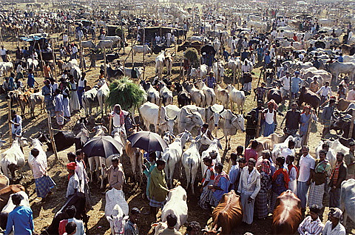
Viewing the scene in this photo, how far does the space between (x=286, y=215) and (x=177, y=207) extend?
1.98 metres

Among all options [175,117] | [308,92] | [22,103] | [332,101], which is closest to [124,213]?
[175,117]

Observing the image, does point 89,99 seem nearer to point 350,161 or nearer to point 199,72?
point 199,72

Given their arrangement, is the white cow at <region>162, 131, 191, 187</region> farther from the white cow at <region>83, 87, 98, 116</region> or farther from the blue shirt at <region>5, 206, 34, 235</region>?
the white cow at <region>83, 87, 98, 116</region>

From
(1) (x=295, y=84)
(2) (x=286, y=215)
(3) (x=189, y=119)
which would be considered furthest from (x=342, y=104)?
(2) (x=286, y=215)

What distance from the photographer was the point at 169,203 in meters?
6.34

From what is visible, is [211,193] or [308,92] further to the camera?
[308,92]

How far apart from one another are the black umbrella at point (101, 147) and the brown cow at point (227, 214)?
2.65 m

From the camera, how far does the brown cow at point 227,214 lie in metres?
5.88

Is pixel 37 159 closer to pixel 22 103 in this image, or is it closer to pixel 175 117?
pixel 175 117

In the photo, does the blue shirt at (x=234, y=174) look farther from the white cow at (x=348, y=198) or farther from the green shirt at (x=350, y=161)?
the green shirt at (x=350, y=161)

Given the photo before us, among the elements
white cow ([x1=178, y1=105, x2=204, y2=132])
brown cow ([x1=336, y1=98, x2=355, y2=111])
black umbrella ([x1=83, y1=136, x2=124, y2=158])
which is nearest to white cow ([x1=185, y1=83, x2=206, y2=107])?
white cow ([x1=178, y1=105, x2=204, y2=132])

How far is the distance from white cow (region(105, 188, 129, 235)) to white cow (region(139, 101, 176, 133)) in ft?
15.1

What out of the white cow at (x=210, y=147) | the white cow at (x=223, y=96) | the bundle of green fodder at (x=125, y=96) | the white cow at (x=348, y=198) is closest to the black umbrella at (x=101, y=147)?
the white cow at (x=210, y=147)

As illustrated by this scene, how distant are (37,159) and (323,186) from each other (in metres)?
6.47
